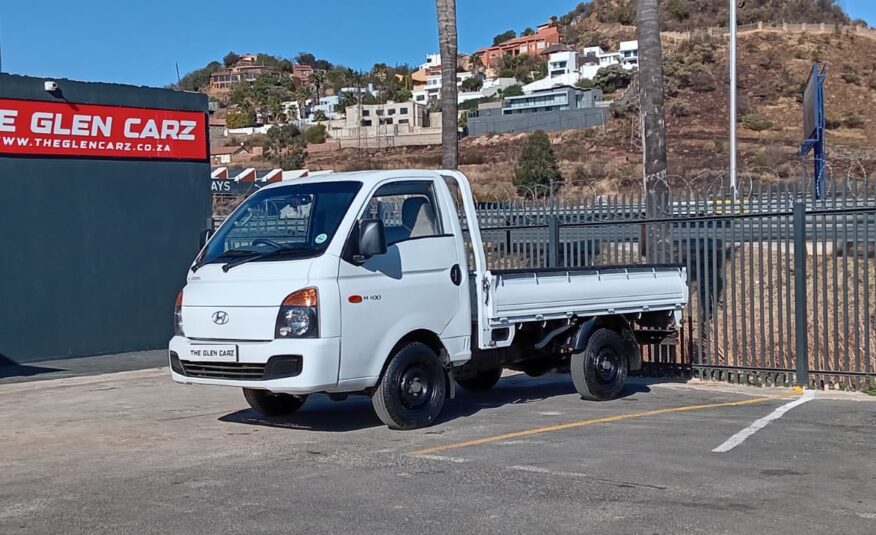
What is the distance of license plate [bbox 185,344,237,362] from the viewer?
30.3 ft

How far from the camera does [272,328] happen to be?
9.06 metres

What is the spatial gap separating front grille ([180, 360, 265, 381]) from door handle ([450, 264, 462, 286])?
2.08m

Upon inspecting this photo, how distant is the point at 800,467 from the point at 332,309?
3888 mm

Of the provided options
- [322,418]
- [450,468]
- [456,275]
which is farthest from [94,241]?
[450,468]

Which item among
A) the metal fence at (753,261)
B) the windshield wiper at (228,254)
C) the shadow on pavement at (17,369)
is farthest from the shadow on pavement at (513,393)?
the shadow on pavement at (17,369)

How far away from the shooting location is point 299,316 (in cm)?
901

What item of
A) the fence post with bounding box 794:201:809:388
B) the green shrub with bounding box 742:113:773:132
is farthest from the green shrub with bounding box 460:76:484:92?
the fence post with bounding box 794:201:809:388

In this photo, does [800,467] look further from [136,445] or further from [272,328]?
[136,445]

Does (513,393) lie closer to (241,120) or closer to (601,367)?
(601,367)

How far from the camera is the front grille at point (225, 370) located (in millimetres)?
9148

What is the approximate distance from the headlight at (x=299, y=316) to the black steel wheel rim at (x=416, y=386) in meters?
1.12

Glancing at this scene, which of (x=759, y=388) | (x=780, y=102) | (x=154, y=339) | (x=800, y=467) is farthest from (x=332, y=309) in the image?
(x=780, y=102)

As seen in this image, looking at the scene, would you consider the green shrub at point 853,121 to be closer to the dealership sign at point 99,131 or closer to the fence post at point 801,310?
the dealership sign at point 99,131

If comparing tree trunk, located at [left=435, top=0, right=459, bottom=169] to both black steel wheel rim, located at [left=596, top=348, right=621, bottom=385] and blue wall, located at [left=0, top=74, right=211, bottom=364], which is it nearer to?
blue wall, located at [left=0, top=74, right=211, bottom=364]
